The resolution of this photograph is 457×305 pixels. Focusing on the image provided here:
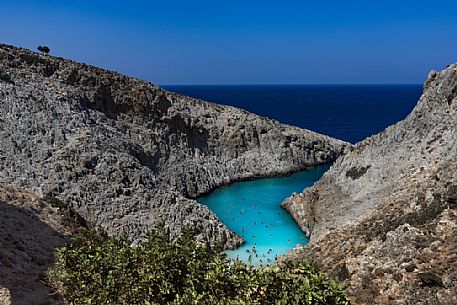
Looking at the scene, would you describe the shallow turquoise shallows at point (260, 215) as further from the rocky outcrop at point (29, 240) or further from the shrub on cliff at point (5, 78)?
the shrub on cliff at point (5, 78)

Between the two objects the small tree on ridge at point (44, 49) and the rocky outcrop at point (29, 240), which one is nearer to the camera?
the rocky outcrop at point (29, 240)

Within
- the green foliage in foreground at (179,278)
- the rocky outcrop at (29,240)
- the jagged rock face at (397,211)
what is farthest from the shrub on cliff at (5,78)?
the green foliage in foreground at (179,278)

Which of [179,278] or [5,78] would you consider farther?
[5,78]

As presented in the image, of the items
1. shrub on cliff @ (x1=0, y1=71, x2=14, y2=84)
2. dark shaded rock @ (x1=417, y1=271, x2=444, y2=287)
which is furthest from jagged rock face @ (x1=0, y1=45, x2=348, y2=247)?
dark shaded rock @ (x1=417, y1=271, x2=444, y2=287)

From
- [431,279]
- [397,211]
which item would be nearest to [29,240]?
[431,279]

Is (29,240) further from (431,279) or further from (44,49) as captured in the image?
(44,49)

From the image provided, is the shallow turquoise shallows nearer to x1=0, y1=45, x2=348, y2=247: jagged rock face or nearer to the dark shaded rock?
x1=0, y1=45, x2=348, y2=247: jagged rock face

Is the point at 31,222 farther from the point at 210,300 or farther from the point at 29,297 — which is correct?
the point at 210,300
